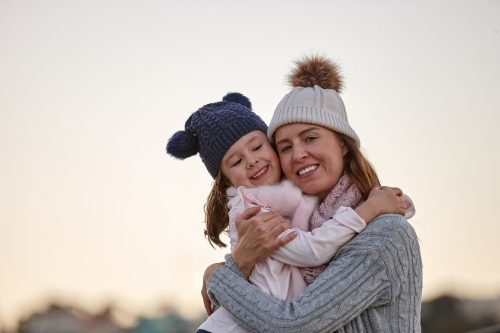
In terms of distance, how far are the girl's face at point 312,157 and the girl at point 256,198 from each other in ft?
0.24

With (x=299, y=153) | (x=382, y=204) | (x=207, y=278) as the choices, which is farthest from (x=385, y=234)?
(x=207, y=278)

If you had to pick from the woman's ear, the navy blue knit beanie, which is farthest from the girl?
the woman's ear

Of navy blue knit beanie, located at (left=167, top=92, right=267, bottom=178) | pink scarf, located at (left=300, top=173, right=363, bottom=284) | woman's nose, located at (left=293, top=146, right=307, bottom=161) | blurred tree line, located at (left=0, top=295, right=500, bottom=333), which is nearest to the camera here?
pink scarf, located at (left=300, top=173, right=363, bottom=284)

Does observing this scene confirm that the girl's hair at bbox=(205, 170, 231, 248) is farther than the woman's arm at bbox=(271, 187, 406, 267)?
Yes

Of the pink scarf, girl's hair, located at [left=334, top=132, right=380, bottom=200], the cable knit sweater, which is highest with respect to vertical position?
girl's hair, located at [left=334, top=132, right=380, bottom=200]

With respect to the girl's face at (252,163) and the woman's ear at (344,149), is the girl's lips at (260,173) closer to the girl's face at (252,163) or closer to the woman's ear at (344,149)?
the girl's face at (252,163)

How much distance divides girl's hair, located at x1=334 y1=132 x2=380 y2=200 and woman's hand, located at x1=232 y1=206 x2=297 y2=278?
433 millimetres

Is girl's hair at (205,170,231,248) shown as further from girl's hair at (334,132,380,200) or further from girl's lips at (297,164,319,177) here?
girl's hair at (334,132,380,200)

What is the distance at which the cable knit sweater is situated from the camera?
3.03 meters

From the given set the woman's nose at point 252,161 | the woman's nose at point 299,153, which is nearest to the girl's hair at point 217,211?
the woman's nose at point 252,161

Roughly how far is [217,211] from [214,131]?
47 cm

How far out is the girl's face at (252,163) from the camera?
3742 mm

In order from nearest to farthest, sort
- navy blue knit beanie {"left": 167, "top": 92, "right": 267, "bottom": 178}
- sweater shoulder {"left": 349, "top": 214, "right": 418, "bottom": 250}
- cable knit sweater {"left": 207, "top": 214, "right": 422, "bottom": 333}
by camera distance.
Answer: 1. cable knit sweater {"left": 207, "top": 214, "right": 422, "bottom": 333}
2. sweater shoulder {"left": 349, "top": 214, "right": 418, "bottom": 250}
3. navy blue knit beanie {"left": 167, "top": 92, "right": 267, "bottom": 178}

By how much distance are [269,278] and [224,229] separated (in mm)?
959
